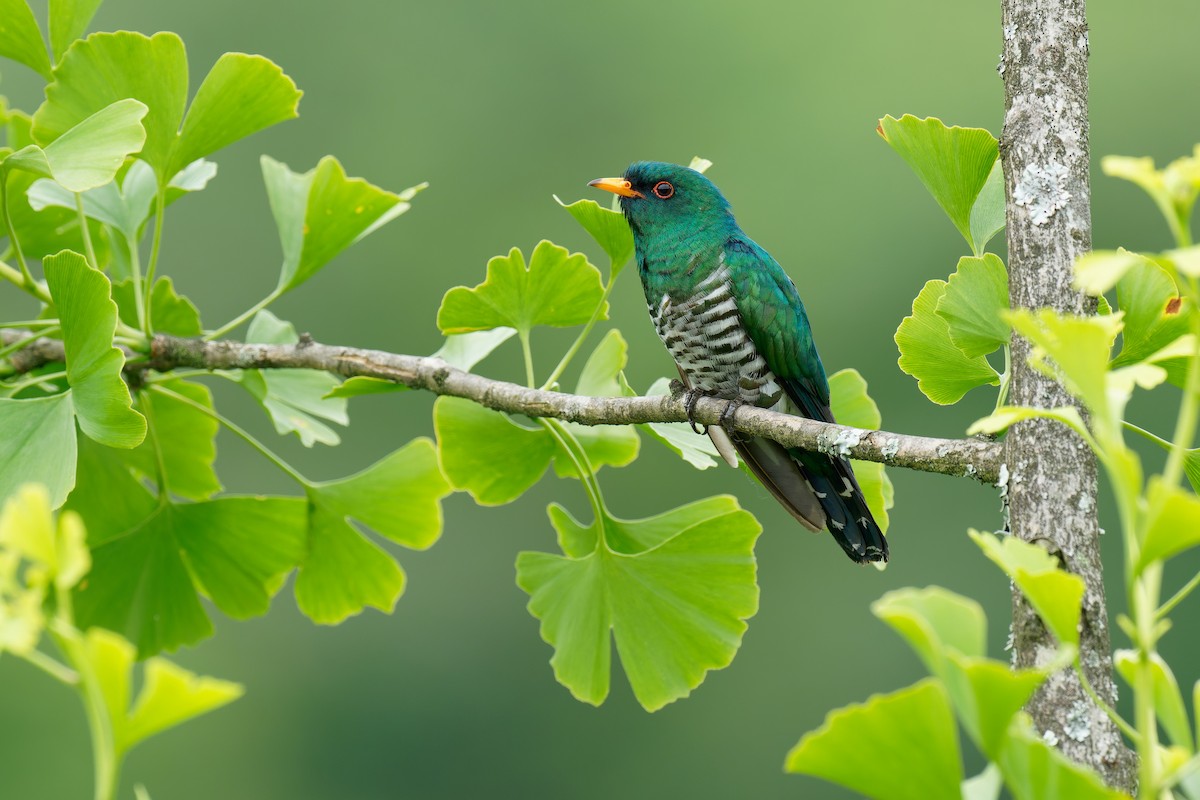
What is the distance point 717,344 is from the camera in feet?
9.54

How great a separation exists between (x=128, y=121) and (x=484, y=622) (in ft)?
49.6

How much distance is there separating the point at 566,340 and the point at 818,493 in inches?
505

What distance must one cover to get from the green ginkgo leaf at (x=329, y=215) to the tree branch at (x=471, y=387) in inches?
5.8

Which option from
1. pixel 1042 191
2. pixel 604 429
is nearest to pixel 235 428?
pixel 604 429

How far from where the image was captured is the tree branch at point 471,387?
1628 millimetres

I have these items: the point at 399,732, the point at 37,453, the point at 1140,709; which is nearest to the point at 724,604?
the point at 37,453

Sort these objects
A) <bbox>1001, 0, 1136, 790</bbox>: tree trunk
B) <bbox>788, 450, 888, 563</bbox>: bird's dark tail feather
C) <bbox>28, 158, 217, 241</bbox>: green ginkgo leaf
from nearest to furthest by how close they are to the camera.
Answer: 1. <bbox>1001, 0, 1136, 790</bbox>: tree trunk
2. <bbox>28, 158, 217, 241</bbox>: green ginkgo leaf
3. <bbox>788, 450, 888, 563</bbox>: bird's dark tail feather

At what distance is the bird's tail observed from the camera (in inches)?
96.4

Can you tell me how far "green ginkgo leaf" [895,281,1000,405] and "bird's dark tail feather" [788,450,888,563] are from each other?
74 centimetres

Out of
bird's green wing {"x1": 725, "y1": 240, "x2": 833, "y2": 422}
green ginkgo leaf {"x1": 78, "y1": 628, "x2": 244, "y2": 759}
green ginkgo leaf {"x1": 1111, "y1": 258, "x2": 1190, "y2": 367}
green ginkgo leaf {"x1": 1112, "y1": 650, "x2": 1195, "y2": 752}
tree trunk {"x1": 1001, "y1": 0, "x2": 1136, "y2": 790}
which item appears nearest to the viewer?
green ginkgo leaf {"x1": 78, "y1": 628, "x2": 244, "y2": 759}

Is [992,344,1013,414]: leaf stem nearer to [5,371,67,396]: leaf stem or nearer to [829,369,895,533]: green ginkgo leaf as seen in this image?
[829,369,895,533]: green ginkgo leaf

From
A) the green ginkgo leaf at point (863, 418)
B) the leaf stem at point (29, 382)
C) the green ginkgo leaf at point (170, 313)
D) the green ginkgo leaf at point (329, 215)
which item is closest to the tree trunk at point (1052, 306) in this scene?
the green ginkgo leaf at point (863, 418)

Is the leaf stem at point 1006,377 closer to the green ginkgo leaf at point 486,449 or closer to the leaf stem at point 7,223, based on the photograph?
the green ginkgo leaf at point 486,449

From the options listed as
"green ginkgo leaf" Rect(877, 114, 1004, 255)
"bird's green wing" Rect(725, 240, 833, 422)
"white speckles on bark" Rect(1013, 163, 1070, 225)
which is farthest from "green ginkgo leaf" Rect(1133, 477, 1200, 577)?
"bird's green wing" Rect(725, 240, 833, 422)
